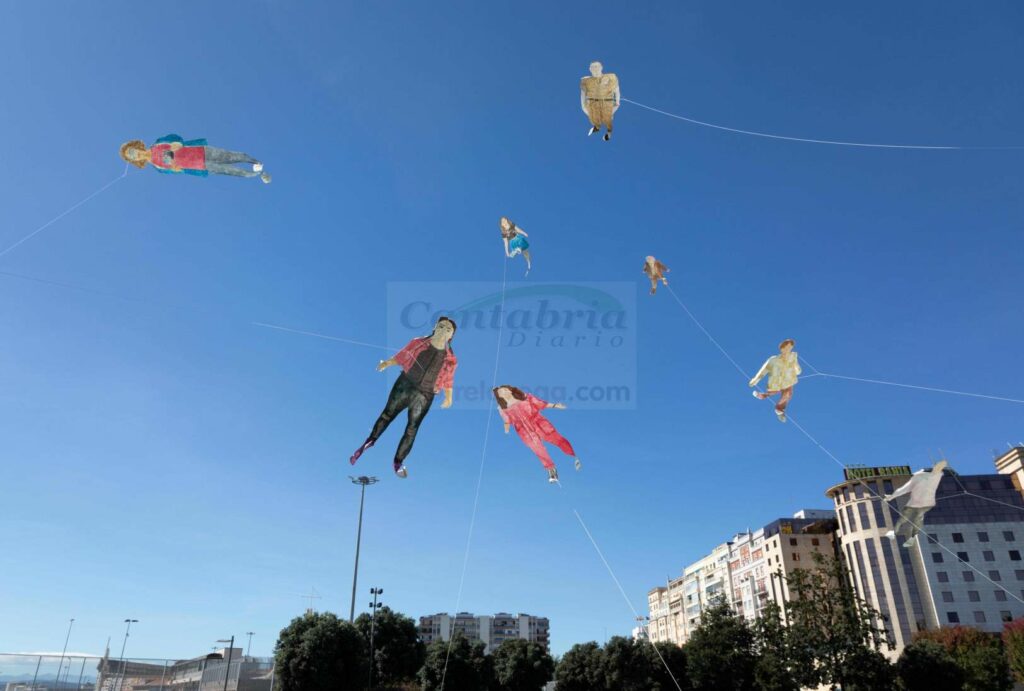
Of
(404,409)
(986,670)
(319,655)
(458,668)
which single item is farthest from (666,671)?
(404,409)

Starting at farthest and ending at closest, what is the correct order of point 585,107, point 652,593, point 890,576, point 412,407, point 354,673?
point 652,593 → point 890,576 → point 354,673 → point 412,407 → point 585,107

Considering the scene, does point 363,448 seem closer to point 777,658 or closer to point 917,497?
point 917,497

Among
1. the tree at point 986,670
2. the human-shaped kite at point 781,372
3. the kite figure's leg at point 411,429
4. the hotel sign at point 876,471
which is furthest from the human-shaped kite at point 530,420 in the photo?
the hotel sign at point 876,471

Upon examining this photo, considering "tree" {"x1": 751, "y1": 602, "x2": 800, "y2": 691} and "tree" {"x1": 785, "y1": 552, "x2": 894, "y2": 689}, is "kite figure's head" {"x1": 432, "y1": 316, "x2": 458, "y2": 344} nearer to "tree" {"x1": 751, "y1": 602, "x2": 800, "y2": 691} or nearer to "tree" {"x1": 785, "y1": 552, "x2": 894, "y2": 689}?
"tree" {"x1": 785, "y1": 552, "x2": 894, "y2": 689}

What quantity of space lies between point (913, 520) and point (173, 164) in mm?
19467

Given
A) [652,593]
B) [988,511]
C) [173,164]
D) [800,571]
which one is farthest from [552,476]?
[652,593]

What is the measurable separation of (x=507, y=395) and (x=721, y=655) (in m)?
36.3

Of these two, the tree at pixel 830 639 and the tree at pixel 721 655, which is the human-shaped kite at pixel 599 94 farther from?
the tree at pixel 721 655

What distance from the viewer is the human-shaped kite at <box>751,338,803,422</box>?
17.3 metres

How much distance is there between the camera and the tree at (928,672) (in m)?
40.4

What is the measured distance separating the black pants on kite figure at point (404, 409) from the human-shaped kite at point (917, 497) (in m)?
11.6

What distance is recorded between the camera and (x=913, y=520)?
17.1 metres

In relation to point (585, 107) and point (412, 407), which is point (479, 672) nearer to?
point (412, 407)

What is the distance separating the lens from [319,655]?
Result: 3841cm
